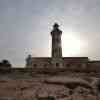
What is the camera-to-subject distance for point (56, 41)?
96.9 feet

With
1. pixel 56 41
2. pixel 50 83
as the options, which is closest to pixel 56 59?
pixel 56 41

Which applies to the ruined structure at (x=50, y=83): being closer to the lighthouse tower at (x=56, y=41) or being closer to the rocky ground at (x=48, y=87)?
the rocky ground at (x=48, y=87)

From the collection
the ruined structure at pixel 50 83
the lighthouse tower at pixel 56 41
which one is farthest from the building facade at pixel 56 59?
the ruined structure at pixel 50 83

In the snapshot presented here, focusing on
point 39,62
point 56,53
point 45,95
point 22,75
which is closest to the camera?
point 45,95

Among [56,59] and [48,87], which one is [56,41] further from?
[48,87]

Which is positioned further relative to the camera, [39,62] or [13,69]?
[39,62]

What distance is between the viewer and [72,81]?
3855 millimetres

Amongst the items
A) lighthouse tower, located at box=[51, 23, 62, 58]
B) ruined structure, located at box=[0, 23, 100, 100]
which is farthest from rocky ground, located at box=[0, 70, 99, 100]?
lighthouse tower, located at box=[51, 23, 62, 58]

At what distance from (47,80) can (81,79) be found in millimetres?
685

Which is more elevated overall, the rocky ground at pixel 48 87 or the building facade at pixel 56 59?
the building facade at pixel 56 59

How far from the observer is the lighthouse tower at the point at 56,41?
28828 mm

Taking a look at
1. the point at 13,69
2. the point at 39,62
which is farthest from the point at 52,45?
the point at 13,69

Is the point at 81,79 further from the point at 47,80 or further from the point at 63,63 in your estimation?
the point at 63,63

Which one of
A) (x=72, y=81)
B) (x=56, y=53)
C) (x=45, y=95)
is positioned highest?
(x=56, y=53)
